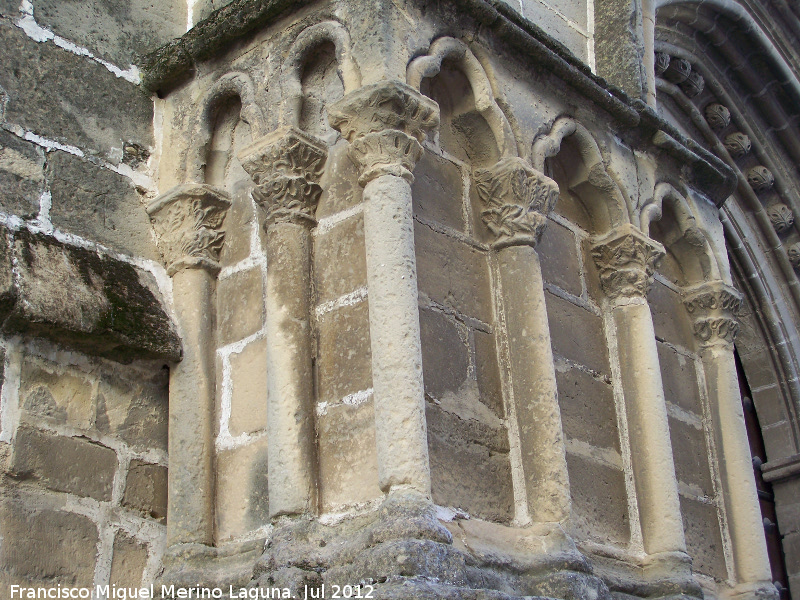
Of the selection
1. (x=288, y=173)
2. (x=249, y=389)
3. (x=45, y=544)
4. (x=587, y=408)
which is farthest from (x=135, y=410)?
(x=587, y=408)

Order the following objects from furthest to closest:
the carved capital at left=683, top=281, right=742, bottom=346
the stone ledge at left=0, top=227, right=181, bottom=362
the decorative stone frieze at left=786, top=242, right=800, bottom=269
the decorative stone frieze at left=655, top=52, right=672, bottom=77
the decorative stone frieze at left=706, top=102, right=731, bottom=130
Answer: the decorative stone frieze at left=786, top=242, right=800, bottom=269 < the decorative stone frieze at left=706, top=102, right=731, bottom=130 < the decorative stone frieze at left=655, top=52, right=672, bottom=77 < the carved capital at left=683, top=281, right=742, bottom=346 < the stone ledge at left=0, top=227, right=181, bottom=362

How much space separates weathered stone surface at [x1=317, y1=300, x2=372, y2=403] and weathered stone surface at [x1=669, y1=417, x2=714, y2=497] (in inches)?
64.4

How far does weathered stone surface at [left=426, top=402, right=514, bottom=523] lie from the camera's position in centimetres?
308

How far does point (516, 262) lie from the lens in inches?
143

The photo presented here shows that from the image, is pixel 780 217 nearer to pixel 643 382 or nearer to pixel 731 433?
pixel 731 433

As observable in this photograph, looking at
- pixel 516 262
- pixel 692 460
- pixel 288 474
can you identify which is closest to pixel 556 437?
pixel 516 262

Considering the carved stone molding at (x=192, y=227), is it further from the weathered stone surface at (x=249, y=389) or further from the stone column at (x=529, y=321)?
the stone column at (x=529, y=321)

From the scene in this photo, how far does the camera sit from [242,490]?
11.3 feet

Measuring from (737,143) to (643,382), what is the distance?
3.16m

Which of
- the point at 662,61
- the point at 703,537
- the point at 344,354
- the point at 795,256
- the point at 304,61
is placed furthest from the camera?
the point at 795,256

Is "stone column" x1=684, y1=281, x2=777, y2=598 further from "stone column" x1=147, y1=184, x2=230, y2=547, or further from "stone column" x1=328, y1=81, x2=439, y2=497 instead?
"stone column" x1=147, y1=184, x2=230, y2=547

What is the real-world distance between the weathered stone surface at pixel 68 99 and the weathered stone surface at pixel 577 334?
5.87ft

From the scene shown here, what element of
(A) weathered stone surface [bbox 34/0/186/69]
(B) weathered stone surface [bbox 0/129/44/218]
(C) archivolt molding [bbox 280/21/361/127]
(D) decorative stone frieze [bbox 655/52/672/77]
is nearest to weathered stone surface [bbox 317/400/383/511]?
(C) archivolt molding [bbox 280/21/361/127]

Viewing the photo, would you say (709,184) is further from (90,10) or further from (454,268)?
(90,10)
